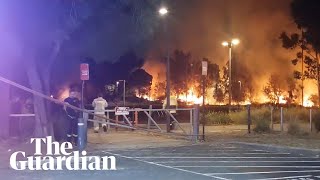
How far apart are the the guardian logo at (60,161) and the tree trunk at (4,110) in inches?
125

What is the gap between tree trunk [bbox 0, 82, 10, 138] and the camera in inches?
661

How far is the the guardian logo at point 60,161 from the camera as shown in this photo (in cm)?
1162

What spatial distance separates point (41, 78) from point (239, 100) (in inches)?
2524

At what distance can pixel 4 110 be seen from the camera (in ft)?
56.1

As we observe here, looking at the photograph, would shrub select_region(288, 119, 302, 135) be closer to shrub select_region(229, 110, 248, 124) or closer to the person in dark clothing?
shrub select_region(229, 110, 248, 124)

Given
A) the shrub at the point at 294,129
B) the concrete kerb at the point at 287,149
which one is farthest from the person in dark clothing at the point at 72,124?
the shrub at the point at 294,129

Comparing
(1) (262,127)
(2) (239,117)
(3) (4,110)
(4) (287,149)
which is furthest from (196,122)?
(2) (239,117)

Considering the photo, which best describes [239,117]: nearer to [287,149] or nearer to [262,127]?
[262,127]

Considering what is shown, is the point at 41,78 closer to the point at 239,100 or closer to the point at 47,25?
the point at 47,25

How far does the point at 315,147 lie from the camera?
15.7 metres

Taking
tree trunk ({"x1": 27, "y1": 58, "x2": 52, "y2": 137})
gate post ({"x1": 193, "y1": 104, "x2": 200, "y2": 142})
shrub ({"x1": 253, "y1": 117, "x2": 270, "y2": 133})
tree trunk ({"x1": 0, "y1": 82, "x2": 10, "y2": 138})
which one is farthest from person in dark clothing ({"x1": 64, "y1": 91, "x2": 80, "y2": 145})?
shrub ({"x1": 253, "y1": 117, "x2": 270, "y2": 133})

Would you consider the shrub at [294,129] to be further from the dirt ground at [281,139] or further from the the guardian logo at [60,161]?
the the guardian logo at [60,161]

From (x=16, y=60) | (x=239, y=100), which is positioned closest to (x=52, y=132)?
(x=16, y=60)

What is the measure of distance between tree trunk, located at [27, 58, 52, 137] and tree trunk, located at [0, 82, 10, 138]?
1315 mm
